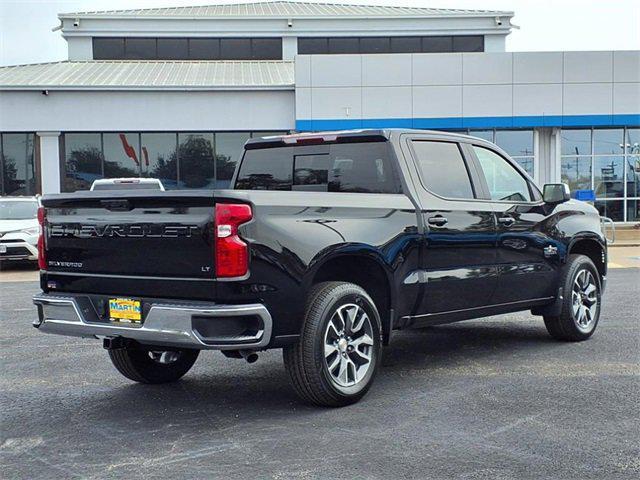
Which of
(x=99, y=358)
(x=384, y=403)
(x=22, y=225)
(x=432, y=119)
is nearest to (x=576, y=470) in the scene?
(x=384, y=403)

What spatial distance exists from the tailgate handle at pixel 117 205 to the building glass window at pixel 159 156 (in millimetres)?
20843

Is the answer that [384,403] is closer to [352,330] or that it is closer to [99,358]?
[352,330]

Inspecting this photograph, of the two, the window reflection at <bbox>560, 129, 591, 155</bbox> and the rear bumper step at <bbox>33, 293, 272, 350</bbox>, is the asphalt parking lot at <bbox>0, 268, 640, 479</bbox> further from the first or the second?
the window reflection at <bbox>560, 129, 591, 155</bbox>

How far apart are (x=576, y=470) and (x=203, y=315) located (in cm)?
226

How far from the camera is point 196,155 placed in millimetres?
25688

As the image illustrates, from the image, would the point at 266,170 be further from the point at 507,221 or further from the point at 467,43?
the point at 467,43

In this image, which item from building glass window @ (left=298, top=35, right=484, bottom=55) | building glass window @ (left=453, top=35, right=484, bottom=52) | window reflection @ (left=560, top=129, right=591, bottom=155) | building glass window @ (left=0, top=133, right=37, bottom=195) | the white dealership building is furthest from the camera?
building glass window @ (left=453, top=35, right=484, bottom=52)

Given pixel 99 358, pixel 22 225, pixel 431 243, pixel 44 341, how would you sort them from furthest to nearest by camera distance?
1. pixel 22 225
2. pixel 44 341
3. pixel 99 358
4. pixel 431 243

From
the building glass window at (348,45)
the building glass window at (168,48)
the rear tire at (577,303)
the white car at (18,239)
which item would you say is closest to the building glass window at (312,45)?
the building glass window at (348,45)

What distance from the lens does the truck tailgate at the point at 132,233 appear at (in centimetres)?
477

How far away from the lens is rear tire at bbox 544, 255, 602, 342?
7.41 metres

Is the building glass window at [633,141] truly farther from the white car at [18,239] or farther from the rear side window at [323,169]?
the rear side window at [323,169]

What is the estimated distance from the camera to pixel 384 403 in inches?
214

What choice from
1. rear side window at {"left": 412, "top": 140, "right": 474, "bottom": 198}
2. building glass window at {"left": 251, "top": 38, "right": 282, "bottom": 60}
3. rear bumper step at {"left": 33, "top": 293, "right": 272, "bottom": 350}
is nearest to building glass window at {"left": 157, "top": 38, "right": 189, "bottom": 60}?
building glass window at {"left": 251, "top": 38, "right": 282, "bottom": 60}
